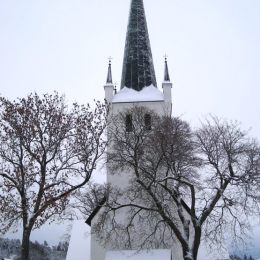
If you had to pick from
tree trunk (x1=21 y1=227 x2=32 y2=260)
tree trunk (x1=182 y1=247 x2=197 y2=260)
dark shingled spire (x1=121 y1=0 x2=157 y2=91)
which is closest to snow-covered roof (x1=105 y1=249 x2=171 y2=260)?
tree trunk (x1=182 y1=247 x2=197 y2=260)

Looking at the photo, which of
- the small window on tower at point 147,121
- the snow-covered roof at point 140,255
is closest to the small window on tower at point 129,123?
the small window on tower at point 147,121

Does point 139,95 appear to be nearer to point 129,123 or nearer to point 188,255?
point 129,123

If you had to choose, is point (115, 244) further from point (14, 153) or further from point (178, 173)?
point (14, 153)

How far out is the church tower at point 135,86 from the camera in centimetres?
A: 2553

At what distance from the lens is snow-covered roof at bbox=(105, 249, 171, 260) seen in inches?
866

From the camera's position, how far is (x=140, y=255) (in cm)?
2223

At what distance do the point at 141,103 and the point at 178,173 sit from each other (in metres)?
7.79

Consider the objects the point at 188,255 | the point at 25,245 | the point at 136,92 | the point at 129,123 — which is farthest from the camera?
the point at 136,92

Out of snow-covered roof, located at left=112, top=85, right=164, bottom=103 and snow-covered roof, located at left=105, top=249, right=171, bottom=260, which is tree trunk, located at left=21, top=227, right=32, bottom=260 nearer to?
snow-covered roof, located at left=105, top=249, right=171, bottom=260

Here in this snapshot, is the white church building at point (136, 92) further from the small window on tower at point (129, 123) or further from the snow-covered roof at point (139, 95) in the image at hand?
the small window on tower at point (129, 123)

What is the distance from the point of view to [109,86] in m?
27.5

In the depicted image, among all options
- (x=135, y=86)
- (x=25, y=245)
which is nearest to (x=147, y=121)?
(x=135, y=86)

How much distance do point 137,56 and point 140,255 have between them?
45.1 feet

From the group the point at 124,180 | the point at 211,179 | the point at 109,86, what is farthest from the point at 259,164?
the point at 109,86
